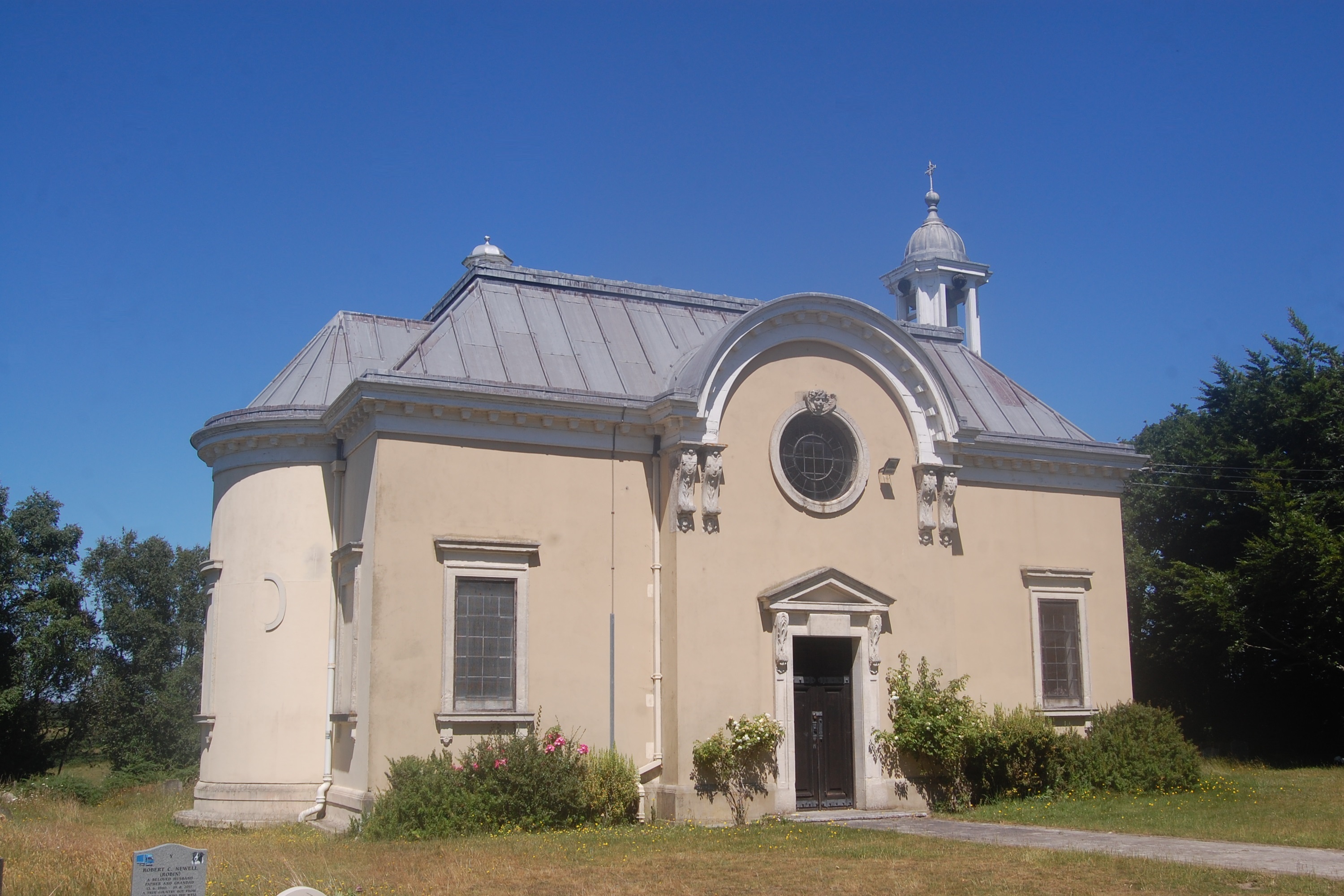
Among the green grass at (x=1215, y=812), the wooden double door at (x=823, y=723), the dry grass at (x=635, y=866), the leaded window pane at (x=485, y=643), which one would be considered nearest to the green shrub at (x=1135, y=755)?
the green grass at (x=1215, y=812)

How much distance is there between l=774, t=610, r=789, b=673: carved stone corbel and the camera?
1820 cm

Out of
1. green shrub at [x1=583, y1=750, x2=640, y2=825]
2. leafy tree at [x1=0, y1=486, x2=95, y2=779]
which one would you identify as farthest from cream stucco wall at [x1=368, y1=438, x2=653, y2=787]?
leafy tree at [x1=0, y1=486, x2=95, y2=779]

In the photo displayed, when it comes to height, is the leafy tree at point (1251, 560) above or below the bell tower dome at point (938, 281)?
below

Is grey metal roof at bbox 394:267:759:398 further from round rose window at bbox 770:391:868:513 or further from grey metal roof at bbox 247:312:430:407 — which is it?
round rose window at bbox 770:391:868:513

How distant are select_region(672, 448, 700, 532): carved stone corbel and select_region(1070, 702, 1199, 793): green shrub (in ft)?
25.0

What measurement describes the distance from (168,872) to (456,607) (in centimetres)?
851

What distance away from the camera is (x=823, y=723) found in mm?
18766

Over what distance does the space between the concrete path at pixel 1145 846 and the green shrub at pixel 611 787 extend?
300 cm

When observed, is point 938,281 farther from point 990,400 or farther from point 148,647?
point 148,647

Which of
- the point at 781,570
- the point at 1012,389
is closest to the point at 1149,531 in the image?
the point at 1012,389

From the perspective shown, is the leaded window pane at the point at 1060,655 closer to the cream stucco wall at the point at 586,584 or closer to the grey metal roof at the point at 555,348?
the cream stucco wall at the point at 586,584

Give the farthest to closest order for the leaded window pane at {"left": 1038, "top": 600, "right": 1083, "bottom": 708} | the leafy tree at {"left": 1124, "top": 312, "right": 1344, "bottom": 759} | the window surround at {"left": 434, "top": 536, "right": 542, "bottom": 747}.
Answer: the leafy tree at {"left": 1124, "top": 312, "right": 1344, "bottom": 759} → the leaded window pane at {"left": 1038, "top": 600, "right": 1083, "bottom": 708} → the window surround at {"left": 434, "top": 536, "right": 542, "bottom": 747}

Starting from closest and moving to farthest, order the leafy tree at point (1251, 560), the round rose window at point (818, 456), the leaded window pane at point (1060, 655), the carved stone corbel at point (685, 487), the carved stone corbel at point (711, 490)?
1. the carved stone corbel at point (685, 487)
2. the carved stone corbel at point (711, 490)
3. the round rose window at point (818, 456)
4. the leaded window pane at point (1060, 655)
5. the leafy tree at point (1251, 560)

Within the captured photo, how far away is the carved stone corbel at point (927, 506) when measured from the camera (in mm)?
19812
